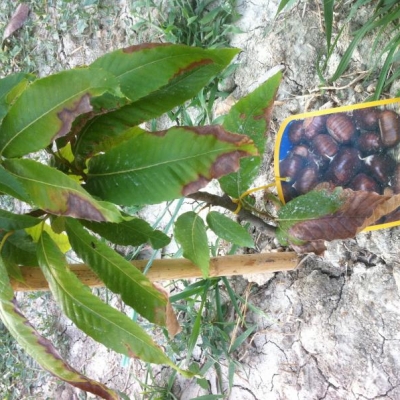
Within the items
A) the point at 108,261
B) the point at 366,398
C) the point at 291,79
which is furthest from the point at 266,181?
the point at 108,261

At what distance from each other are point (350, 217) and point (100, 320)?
1.60 ft

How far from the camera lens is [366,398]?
4.23ft

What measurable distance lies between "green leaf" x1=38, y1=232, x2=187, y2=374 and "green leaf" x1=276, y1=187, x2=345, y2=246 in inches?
16.6

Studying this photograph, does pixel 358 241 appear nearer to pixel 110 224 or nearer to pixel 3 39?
pixel 110 224

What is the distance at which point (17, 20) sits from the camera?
7.80ft

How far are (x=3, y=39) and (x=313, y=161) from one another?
184 cm

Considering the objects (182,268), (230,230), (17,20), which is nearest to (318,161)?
(230,230)

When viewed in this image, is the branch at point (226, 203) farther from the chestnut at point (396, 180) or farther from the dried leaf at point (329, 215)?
the chestnut at point (396, 180)

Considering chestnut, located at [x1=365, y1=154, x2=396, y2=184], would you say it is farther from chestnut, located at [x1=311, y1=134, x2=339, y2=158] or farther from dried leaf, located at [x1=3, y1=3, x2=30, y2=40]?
dried leaf, located at [x1=3, y1=3, x2=30, y2=40]

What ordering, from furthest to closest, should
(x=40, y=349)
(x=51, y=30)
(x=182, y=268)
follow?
(x=51, y=30)
(x=182, y=268)
(x=40, y=349)

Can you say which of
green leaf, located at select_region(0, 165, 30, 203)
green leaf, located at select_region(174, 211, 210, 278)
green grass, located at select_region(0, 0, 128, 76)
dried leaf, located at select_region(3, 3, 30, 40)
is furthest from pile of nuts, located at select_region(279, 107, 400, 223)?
dried leaf, located at select_region(3, 3, 30, 40)

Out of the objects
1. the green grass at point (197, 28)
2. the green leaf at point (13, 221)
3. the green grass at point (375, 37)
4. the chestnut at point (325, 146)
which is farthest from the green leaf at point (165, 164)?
the green grass at point (197, 28)

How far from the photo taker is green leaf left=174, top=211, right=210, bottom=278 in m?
0.93

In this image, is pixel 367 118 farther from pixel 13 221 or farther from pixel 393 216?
pixel 13 221
